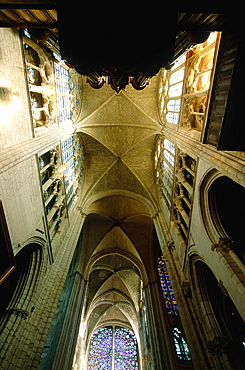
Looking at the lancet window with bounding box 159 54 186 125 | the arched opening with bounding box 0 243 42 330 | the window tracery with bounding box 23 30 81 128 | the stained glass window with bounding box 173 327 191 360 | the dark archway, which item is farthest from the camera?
the lancet window with bounding box 159 54 186 125

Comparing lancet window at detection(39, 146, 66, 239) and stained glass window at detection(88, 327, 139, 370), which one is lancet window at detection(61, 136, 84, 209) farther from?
stained glass window at detection(88, 327, 139, 370)

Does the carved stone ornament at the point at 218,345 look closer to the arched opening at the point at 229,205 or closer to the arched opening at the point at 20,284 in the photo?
the arched opening at the point at 229,205

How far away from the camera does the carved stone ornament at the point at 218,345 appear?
5.82 metres

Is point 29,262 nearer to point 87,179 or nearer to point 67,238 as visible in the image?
point 67,238

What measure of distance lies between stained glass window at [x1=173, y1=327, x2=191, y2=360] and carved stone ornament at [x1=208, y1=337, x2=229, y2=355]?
243 inches

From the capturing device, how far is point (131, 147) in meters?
16.0

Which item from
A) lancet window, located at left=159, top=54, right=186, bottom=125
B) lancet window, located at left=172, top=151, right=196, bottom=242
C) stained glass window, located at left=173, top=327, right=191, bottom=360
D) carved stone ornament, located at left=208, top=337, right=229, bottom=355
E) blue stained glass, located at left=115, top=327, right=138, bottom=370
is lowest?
blue stained glass, located at left=115, top=327, right=138, bottom=370

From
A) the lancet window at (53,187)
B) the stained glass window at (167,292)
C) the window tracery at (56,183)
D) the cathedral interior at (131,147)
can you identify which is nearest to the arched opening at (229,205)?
the cathedral interior at (131,147)

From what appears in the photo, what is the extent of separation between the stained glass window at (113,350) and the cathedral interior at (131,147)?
6.16m

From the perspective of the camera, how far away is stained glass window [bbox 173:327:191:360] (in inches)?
421

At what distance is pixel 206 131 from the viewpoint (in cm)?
609

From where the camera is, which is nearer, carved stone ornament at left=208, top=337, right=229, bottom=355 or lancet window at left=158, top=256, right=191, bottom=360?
carved stone ornament at left=208, top=337, right=229, bottom=355

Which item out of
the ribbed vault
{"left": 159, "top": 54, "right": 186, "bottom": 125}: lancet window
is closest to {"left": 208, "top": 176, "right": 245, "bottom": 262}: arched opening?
{"left": 159, "top": 54, "right": 186, "bottom": 125}: lancet window

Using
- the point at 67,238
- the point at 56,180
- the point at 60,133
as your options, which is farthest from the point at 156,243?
the point at 60,133
